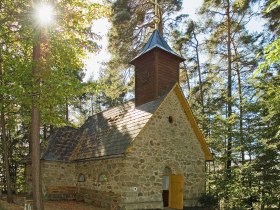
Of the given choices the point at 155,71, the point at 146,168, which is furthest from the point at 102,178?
the point at 155,71

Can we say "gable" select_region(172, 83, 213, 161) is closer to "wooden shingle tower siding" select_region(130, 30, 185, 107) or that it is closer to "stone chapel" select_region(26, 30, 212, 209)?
"stone chapel" select_region(26, 30, 212, 209)

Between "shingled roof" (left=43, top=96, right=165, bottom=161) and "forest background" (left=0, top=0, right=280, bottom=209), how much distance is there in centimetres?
224

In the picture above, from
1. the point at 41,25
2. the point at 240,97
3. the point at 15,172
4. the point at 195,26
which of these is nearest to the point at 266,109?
the point at 240,97

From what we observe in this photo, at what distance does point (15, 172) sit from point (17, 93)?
63.1 ft

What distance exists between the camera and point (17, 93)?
909 cm

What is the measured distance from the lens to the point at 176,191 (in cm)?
1293

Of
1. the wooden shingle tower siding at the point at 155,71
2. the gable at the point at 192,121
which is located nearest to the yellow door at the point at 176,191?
the gable at the point at 192,121

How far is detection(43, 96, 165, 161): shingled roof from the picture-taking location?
1280 centimetres

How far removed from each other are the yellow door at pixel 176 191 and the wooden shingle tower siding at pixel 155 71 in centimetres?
419

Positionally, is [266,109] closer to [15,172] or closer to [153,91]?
[153,91]

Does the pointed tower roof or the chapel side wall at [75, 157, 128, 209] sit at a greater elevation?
the pointed tower roof

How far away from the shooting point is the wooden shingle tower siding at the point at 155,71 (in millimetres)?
14523

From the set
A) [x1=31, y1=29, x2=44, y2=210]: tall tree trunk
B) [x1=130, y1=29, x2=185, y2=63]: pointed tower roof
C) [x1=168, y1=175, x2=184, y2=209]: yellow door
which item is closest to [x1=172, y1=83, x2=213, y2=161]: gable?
[x1=130, y1=29, x2=185, y2=63]: pointed tower roof

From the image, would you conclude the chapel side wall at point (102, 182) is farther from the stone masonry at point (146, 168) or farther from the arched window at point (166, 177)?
the arched window at point (166, 177)
